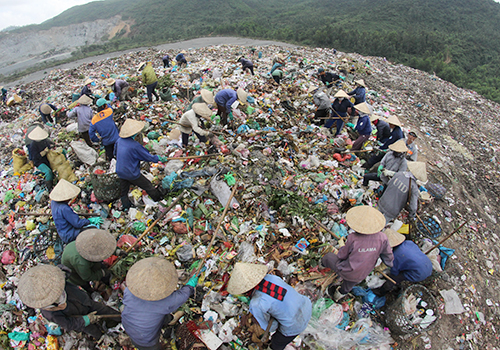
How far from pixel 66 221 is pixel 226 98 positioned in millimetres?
4101

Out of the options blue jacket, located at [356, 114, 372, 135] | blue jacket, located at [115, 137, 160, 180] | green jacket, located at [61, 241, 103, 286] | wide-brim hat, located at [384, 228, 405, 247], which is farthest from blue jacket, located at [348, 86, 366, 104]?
green jacket, located at [61, 241, 103, 286]

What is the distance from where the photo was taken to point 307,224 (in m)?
3.80

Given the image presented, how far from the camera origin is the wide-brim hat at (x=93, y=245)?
2551 millimetres

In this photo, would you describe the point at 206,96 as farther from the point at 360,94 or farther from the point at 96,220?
the point at 360,94

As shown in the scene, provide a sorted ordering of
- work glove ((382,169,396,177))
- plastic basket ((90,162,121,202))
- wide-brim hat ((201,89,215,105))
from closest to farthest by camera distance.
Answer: plastic basket ((90,162,121,202)) < work glove ((382,169,396,177)) < wide-brim hat ((201,89,215,105))

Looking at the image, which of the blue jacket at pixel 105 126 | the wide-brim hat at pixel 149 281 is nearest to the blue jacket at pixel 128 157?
the blue jacket at pixel 105 126

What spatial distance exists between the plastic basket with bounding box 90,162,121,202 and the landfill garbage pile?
8 centimetres

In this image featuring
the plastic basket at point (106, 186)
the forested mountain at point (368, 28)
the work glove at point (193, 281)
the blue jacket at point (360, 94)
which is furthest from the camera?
the forested mountain at point (368, 28)

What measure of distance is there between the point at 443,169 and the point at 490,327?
4.20 m

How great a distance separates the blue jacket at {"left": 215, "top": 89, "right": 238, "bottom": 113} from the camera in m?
5.65

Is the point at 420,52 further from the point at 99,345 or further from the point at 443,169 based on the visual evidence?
the point at 99,345

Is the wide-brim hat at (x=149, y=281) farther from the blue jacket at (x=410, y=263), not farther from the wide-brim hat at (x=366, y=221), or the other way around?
the blue jacket at (x=410, y=263)

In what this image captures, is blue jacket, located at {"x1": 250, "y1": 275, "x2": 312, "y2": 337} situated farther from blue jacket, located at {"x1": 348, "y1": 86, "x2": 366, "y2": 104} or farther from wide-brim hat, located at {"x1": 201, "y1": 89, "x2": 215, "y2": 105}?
blue jacket, located at {"x1": 348, "y1": 86, "x2": 366, "y2": 104}

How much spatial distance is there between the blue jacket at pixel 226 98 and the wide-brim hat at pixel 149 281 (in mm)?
4418
